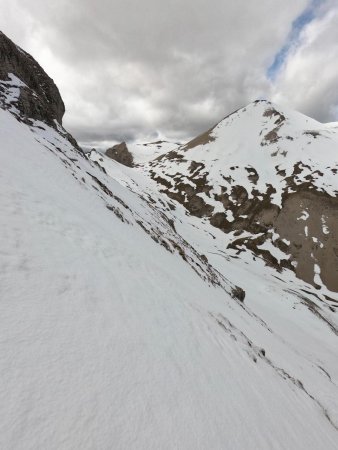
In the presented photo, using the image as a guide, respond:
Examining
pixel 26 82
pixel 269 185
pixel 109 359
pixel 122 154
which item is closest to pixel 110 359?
pixel 109 359

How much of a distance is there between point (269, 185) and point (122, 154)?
116284mm

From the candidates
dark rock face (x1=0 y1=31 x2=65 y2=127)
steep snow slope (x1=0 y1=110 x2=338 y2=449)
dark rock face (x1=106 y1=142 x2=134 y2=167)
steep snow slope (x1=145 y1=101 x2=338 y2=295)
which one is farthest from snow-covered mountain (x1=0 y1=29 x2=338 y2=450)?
dark rock face (x1=106 y1=142 x2=134 y2=167)

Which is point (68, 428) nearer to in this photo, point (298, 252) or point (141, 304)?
point (141, 304)

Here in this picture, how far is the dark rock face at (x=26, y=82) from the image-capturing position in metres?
31.3

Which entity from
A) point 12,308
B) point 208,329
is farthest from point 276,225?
point 12,308

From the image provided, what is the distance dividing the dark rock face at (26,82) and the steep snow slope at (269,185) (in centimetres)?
5743

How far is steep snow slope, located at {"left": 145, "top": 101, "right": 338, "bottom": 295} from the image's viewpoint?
76.3 meters

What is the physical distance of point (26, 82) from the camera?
133ft

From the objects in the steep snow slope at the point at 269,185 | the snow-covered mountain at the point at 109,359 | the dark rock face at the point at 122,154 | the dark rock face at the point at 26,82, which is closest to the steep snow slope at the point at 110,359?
the snow-covered mountain at the point at 109,359

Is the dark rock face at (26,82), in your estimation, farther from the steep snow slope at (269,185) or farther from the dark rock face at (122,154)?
the dark rock face at (122,154)

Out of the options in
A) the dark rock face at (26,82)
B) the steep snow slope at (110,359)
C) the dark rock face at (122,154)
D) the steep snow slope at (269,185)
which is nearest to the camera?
the steep snow slope at (110,359)

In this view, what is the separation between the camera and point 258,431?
6305mm

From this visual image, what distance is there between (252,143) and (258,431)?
135517 mm

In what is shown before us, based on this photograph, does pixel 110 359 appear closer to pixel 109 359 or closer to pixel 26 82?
pixel 109 359
